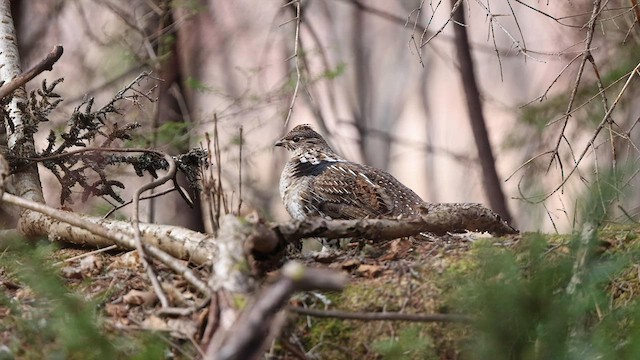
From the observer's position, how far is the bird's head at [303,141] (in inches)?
248

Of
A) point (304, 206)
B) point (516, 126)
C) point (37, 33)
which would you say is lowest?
point (304, 206)

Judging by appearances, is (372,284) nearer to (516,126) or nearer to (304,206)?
(304,206)

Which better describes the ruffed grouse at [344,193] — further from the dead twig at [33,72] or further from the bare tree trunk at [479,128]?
the bare tree trunk at [479,128]

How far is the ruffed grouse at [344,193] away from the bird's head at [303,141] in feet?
1.64

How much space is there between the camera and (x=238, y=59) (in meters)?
10.5

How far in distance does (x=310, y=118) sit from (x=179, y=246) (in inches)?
264

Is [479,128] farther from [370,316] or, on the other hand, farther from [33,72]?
[370,316]

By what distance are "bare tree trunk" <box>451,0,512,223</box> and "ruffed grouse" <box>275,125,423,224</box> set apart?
2806 millimetres

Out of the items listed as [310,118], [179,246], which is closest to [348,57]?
[310,118]

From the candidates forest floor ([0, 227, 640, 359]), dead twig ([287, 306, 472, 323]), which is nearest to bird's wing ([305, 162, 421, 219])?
forest floor ([0, 227, 640, 359])

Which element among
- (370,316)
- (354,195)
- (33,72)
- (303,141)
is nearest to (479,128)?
(303,141)

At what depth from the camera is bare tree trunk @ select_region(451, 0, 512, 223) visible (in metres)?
8.13

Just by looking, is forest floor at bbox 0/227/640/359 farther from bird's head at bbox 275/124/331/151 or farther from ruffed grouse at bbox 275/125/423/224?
bird's head at bbox 275/124/331/151

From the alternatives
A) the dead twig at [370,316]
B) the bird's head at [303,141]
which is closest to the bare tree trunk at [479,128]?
the bird's head at [303,141]
